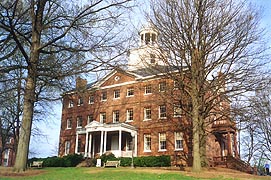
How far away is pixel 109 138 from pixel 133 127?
4.01 meters

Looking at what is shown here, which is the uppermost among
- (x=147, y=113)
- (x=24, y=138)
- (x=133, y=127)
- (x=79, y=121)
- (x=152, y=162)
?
(x=147, y=113)

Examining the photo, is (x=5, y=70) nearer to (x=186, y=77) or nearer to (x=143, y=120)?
(x=186, y=77)

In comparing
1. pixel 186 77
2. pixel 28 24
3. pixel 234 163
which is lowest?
pixel 234 163

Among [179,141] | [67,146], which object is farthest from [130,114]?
[67,146]

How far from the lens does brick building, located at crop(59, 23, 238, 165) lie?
28.8 meters

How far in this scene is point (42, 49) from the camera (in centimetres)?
1619

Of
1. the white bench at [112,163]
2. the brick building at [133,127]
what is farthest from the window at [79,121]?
the white bench at [112,163]

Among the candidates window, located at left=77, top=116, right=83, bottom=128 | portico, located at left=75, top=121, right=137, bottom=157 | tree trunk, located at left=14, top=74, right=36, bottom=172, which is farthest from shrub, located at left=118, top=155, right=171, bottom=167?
tree trunk, located at left=14, top=74, right=36, bottom=172

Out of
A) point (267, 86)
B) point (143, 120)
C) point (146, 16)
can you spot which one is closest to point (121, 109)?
point (143, 120)

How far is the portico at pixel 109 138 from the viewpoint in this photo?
1207 inches

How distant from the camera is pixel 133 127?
102ft

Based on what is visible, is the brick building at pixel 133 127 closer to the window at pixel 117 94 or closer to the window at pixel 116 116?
the window at pixel 117 94

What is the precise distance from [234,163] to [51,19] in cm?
2075

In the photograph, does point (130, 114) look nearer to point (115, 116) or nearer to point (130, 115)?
point (130, 115)
